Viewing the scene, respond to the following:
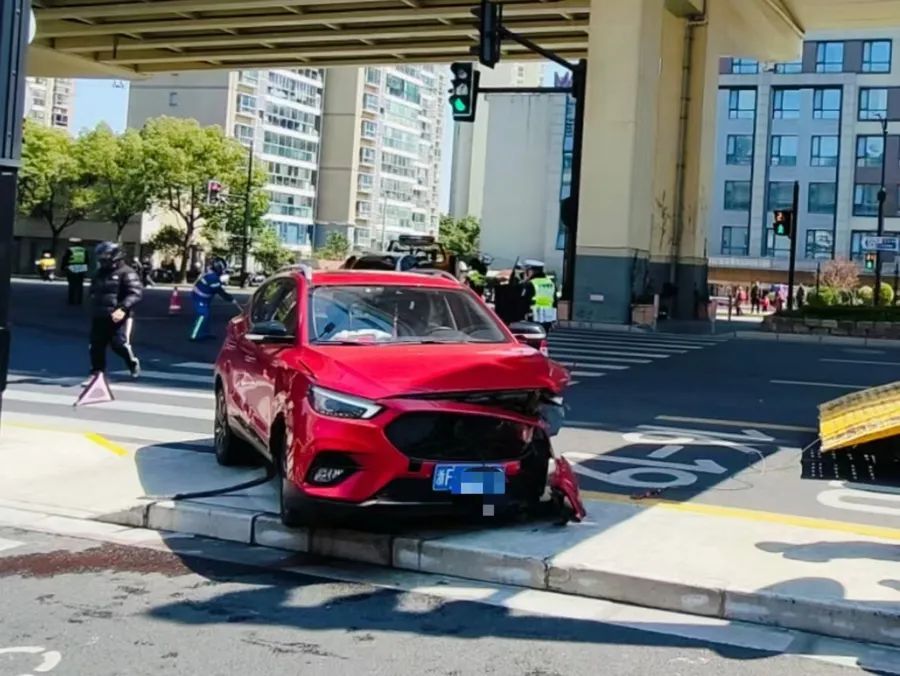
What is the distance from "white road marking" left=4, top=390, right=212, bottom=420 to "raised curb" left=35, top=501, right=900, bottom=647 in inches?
172

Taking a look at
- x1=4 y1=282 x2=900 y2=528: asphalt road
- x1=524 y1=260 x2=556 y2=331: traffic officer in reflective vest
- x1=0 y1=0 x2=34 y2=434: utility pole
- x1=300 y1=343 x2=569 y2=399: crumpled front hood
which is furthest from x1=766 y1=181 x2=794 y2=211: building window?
x1=0 y1=0 x2=34 y2=434: utility pole

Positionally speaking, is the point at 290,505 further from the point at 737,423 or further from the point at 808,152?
the point at 808,152

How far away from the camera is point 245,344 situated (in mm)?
8289

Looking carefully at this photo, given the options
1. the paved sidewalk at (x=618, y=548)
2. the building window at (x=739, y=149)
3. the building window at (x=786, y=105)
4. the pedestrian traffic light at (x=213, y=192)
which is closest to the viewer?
the paved sidewalk at (x=618, y=548)

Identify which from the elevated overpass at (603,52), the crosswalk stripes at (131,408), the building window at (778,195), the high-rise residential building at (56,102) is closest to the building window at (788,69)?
the building window at (778,195)

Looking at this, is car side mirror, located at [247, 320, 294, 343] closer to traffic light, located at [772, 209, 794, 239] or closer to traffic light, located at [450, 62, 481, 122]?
traffic light, located at [450, 62, 481, 122]

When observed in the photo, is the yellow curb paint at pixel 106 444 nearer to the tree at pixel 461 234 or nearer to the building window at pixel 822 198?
the building window at pixel 822 198

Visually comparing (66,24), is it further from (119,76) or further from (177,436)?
(177,436)

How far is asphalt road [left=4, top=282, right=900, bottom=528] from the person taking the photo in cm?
834

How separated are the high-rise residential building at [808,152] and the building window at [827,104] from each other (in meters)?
0.07

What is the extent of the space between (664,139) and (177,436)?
25625 mm

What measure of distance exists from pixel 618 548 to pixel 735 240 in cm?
7191

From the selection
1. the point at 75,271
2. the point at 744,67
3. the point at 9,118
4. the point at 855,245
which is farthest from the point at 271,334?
the point at 744,67

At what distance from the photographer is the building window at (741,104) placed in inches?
A: 2911
